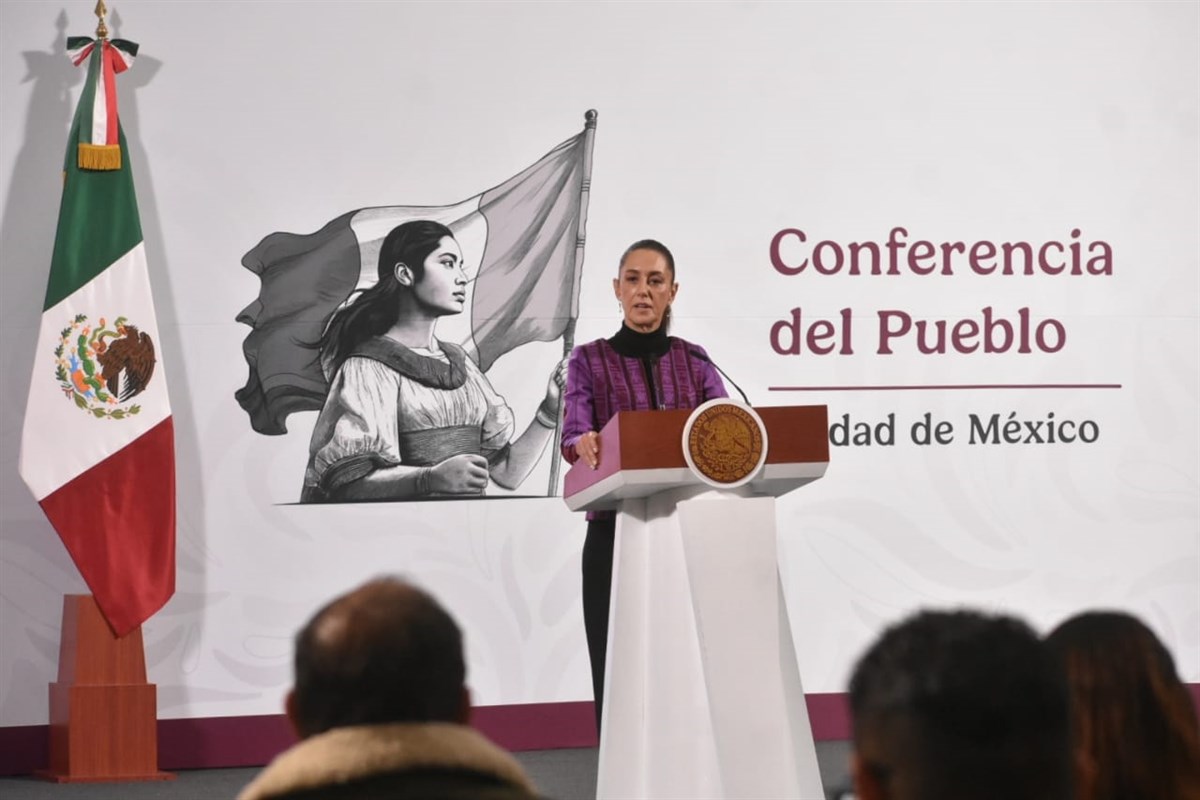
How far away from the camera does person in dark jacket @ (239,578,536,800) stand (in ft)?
3.73

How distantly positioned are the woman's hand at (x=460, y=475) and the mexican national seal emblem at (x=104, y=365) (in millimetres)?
1122

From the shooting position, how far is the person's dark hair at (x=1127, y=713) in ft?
4.33

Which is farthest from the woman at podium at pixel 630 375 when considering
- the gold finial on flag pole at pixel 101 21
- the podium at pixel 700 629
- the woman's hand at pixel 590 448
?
the gold finial on flag pole at pixel 101 21

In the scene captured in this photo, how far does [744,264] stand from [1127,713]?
179 inches

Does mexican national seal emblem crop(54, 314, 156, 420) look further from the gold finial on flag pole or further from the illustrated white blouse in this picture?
the gold finial on flag pole

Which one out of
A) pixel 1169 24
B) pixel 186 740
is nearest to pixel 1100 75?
pixel 1169 24

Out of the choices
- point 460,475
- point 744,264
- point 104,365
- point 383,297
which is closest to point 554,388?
point 460,475

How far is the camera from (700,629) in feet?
10.2

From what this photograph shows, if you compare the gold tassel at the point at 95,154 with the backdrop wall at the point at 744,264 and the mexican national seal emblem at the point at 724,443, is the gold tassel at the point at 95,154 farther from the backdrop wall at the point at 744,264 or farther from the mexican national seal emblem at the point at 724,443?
the mexican national seal emblem at the point at 724,443

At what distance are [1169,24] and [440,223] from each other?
3.17 metres

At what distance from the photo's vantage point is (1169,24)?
20.2 ft

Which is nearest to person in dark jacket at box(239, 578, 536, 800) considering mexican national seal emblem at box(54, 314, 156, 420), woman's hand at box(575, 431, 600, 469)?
woman's hand at box(575, 431, 600, 469)

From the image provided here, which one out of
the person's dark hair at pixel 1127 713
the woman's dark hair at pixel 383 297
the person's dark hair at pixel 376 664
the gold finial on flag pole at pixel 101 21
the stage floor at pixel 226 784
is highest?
the gold finial on flag pole at pixel 101 21

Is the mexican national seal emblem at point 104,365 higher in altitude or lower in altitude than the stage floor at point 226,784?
higher
